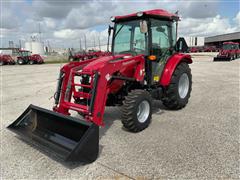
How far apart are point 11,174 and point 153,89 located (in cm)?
332

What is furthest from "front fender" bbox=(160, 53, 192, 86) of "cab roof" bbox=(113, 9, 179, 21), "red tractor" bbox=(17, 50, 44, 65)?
"red tractor" bbox=(17, 50, 44, 65)

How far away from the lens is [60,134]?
145 inches

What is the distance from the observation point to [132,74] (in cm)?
479

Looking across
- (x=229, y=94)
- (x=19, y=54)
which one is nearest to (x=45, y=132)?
(x=229, y=94)

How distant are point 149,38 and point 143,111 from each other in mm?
1597

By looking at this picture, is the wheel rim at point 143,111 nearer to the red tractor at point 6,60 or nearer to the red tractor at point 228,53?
the red tractor at point 228,53

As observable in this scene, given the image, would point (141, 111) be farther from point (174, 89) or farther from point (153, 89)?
point (174, 89)

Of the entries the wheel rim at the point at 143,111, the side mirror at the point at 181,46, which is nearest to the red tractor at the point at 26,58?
the side mirror at the point at 181,46

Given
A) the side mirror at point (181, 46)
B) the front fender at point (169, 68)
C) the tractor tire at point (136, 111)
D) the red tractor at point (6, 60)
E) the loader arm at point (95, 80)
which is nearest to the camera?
the loader arm at point (95, 80)

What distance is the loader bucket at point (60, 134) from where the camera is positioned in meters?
3.10

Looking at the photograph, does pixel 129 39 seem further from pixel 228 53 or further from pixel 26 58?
pixel 26 58

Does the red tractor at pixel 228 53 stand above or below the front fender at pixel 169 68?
above

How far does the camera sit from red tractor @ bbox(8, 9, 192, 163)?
11.5 feet

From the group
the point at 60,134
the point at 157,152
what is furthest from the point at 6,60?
the point at 157,152
